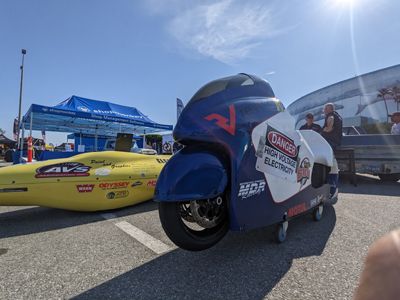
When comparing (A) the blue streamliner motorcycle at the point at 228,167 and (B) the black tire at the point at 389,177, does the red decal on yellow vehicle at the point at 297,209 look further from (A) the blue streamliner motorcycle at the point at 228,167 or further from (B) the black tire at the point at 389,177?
(B) the black tire at the point at 389,177

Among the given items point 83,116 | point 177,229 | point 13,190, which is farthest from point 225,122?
point 83,116

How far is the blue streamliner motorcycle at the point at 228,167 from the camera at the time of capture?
2191 mm

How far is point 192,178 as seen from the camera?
2.14m

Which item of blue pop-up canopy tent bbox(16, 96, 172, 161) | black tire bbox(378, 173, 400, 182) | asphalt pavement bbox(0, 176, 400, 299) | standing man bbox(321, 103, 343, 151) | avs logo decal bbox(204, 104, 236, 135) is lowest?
asphalt pavement bbox(0, 176, 400, 299)

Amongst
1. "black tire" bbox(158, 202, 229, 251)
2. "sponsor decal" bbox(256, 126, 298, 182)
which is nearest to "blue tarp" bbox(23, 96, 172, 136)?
"black tire" bbox(158, 202, 229, 251)

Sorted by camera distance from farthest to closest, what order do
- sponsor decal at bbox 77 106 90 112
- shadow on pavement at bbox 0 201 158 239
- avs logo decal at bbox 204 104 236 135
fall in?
sponsor decal at bbox 77 106 90 112 < shadow on pavement at bbox 0 201 158 239 < avs logo decal at bbox 204 104 236 135

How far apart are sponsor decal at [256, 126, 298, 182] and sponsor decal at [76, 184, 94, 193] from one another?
2.83 metres

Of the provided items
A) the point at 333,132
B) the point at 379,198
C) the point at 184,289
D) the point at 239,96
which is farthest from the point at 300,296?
the point at 333,132

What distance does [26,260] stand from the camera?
101 inches

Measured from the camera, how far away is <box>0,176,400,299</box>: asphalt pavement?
199cm

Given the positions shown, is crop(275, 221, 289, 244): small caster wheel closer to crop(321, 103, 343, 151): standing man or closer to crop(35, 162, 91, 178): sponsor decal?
crop(35, 162, 91, 178): sponsor decal

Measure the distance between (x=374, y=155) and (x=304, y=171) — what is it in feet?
17.1

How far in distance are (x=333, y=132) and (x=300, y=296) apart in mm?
5127

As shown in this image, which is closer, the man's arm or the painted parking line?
the painted parking line
